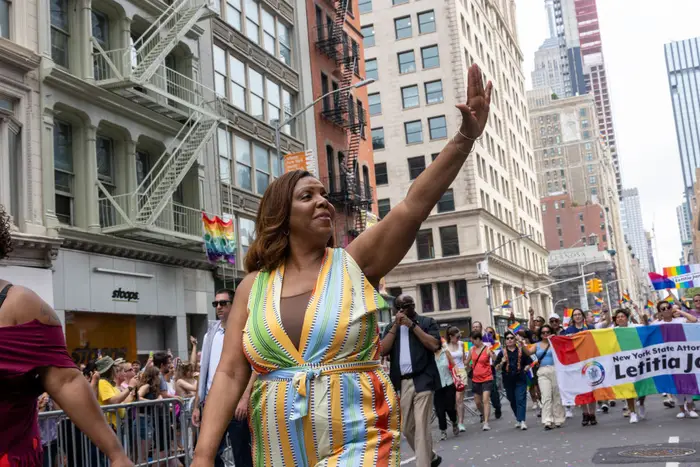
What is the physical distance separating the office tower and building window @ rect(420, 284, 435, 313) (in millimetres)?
78

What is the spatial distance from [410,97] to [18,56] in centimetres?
5296

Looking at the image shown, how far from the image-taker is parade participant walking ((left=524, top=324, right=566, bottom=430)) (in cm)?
1611

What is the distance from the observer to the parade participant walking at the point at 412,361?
11727 millimetres

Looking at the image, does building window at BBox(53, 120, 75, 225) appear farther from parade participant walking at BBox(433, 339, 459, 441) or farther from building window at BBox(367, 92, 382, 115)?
building window at BBox(367, 92, 382, 115)

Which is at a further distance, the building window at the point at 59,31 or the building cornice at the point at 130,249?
the building window at the point at 59,31

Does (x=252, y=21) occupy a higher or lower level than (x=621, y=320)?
higher

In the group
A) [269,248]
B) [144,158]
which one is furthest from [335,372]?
[144,158]

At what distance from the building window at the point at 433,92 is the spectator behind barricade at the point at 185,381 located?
57.9 m

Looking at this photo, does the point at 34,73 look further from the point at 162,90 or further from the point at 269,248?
the point at 269,248

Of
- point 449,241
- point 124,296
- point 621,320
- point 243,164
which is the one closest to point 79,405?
point 621,320

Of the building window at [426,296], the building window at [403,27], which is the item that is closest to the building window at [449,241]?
the building window at [426,296]

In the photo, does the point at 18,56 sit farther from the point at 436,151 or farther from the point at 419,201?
the point at 436,151

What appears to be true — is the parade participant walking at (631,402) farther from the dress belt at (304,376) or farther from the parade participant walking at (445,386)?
the dress belt at (304,376)

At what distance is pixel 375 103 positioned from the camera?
71312mm
